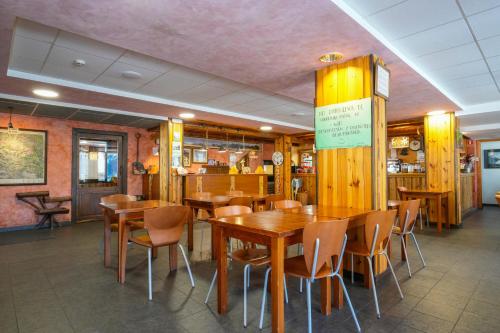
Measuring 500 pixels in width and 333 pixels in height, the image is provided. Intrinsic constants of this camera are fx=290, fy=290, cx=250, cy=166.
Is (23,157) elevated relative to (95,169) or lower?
elevated

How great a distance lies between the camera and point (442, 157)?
6285 millimetres

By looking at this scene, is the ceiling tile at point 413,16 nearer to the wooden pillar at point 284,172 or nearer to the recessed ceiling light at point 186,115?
the recessed ceiling light at point 186,115

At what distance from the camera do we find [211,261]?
390 centimetres

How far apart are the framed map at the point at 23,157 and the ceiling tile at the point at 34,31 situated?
4079mm

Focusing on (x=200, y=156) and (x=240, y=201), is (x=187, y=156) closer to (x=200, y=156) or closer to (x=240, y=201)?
(x=200, y=156)

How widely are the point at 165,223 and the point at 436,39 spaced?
3477 mm

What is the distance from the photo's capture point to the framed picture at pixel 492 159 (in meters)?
10.3

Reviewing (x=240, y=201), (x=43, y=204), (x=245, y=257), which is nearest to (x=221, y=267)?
(x=245, y=257)

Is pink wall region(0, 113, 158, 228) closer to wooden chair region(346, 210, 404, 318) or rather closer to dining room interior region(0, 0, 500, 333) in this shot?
dining room interior region(0, 0, 500, 333)

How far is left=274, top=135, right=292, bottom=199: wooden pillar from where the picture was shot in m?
10.1

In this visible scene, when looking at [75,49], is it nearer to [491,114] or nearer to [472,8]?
[472,8]

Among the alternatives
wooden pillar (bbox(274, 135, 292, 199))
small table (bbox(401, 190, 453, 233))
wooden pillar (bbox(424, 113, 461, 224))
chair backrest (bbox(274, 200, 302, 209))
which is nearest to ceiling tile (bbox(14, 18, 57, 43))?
chair backrest (bbox(274, 200, 302, 209))

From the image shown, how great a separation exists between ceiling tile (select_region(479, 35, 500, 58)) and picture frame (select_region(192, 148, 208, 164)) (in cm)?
981

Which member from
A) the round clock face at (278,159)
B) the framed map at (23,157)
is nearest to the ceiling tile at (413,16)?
the framed map at (23,157)
